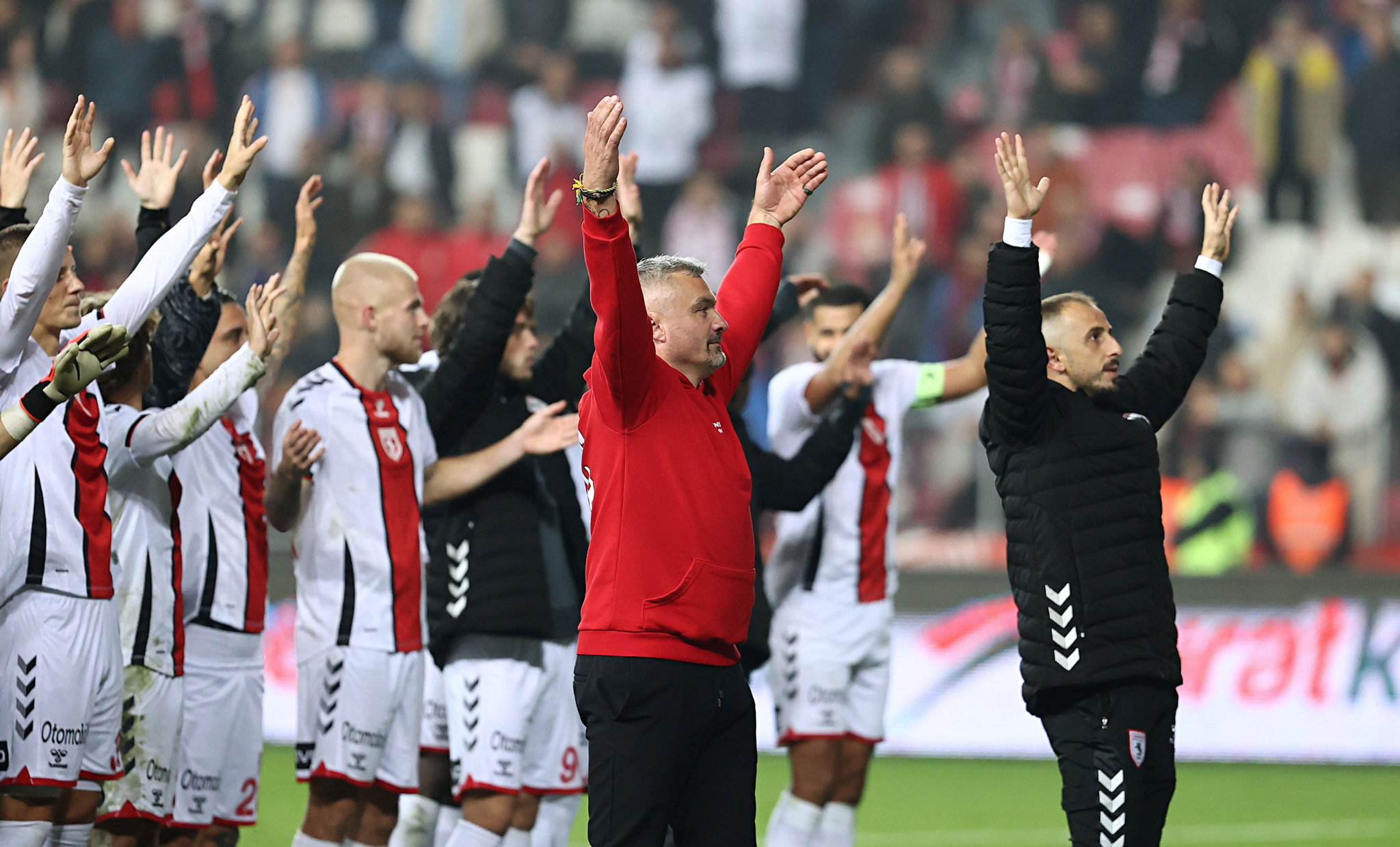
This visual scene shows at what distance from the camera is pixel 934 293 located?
14.4m

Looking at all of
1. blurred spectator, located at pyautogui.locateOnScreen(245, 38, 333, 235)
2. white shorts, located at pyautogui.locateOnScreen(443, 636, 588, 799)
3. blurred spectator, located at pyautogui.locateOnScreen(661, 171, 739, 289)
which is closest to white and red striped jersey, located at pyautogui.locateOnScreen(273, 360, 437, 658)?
white shorts, located at pyautogui.locateOnScreen(443, 636, 588, 799)

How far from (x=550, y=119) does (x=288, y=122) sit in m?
→ 2.67

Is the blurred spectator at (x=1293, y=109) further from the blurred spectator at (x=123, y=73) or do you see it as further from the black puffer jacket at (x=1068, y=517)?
the blurred spectator at (x=123, y=73)

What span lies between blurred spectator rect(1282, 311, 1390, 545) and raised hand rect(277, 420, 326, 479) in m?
8.26

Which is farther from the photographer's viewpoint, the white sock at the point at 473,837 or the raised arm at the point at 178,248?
the white sock at the point at 473,837

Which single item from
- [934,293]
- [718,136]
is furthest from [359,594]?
[718,136]

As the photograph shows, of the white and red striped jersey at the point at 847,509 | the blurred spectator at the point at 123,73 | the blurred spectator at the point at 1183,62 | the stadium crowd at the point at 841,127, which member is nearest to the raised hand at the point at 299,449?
the white and red striped jersey at the point at 847,509

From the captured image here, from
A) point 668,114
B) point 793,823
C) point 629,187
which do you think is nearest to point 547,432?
point 629,187

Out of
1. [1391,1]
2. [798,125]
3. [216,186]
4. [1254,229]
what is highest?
[1391,1]

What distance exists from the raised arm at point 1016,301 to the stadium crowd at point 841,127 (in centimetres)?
755

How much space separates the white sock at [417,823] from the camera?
22.4 feet

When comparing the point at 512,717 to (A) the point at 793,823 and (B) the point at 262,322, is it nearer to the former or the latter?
(A) the point at 793,823

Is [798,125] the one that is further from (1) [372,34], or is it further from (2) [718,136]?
(1) [372,34]

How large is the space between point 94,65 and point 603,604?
47.7ft
